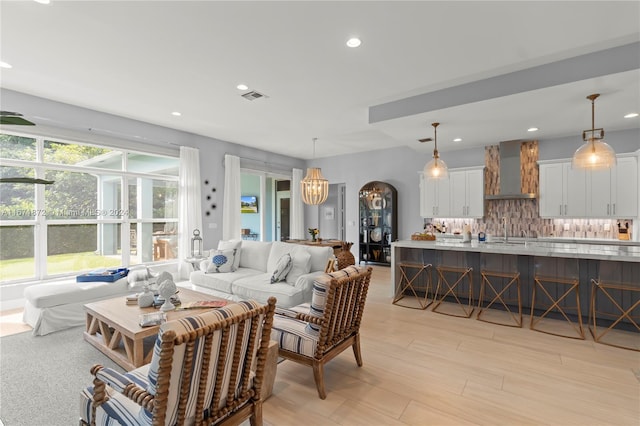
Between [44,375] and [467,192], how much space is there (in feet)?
22.1

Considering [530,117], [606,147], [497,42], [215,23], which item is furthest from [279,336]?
[530,117]

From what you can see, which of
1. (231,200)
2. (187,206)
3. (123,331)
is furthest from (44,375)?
(231,200)

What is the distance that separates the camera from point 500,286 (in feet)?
13.5

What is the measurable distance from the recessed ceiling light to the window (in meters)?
4.48

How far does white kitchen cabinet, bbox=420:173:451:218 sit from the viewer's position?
650cm

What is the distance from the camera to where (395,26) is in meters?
2.63

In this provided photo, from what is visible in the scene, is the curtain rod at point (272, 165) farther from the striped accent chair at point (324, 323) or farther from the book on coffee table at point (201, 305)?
the striped accent chair at point (324, 323)

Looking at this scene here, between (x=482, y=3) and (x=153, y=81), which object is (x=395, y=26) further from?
(x=153, y=81)

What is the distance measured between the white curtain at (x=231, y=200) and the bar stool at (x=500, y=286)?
16.2 ft

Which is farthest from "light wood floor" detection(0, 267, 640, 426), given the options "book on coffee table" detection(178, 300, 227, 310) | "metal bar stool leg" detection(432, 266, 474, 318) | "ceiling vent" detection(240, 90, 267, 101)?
"ceiling vent" detection(240, 90, 267, 101)

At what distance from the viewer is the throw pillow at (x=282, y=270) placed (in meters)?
3.90

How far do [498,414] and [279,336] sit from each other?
1607 mm

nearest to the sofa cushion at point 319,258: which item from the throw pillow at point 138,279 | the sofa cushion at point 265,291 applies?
the sofa cushion at point 265,291

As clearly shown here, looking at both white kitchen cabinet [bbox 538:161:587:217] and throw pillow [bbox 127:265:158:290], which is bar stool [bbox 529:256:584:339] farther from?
Answer: throw pillow [bbox 127:265:158:290]
